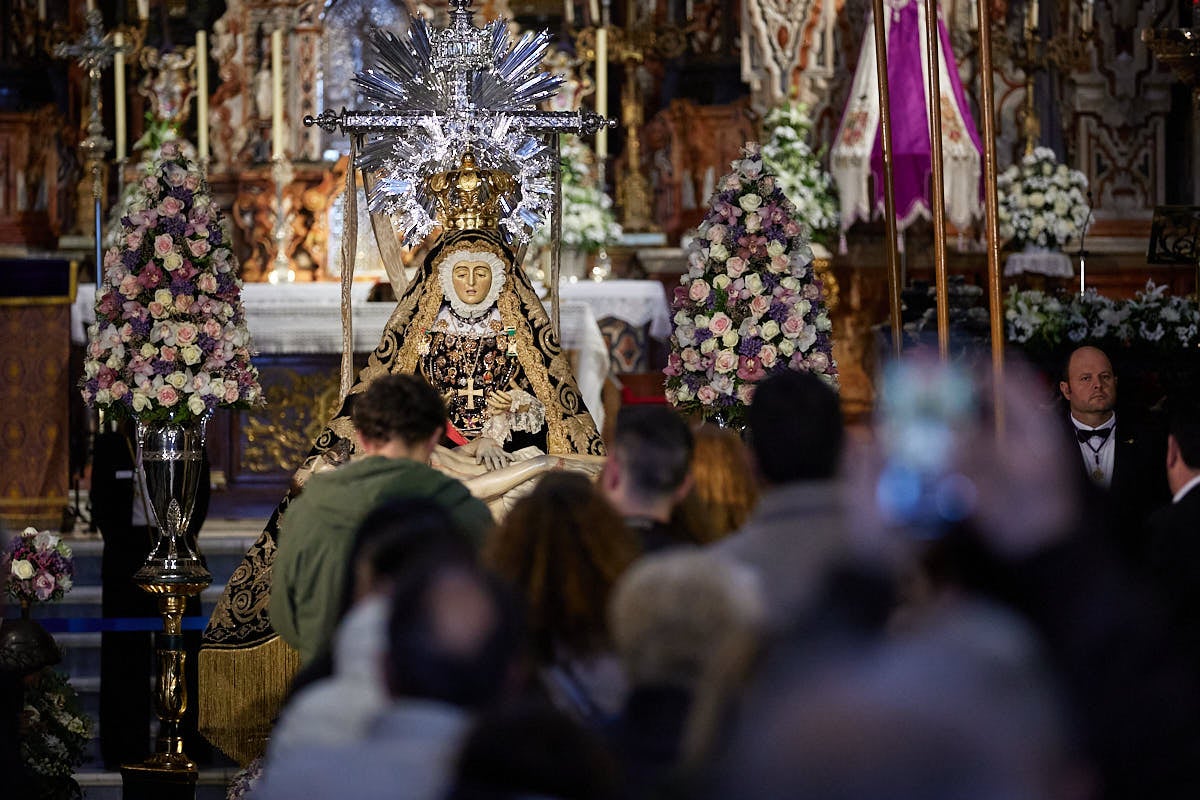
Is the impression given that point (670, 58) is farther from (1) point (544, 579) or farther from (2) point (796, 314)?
(1) point (544, 579)

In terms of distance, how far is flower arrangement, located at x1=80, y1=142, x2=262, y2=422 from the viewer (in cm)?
824

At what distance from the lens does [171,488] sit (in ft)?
27.3

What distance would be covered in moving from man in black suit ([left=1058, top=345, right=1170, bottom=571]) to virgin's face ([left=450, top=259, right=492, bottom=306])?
8.22 ft

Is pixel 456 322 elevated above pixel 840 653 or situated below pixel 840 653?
above

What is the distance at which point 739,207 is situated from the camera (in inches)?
329

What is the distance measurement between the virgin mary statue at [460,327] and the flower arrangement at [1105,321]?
2792 millimetres

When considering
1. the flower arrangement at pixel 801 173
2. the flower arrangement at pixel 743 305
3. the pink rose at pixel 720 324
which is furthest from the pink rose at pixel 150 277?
the flower arrangement at pixel 801 173

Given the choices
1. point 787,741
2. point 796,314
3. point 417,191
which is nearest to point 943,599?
point 787,741

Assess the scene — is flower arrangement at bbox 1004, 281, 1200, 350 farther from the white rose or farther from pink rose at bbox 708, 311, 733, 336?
pink rose at bbox 708, 311, 733, 336

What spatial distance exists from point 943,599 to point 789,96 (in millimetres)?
9837

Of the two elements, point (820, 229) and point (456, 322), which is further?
point (820, 229)

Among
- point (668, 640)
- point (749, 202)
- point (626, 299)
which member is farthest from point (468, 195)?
point (668, 640)

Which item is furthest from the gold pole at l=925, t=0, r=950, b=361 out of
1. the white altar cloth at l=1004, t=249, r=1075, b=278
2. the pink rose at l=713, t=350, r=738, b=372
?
the white altar cloth at l=1004, t=249, r=1075, b=278

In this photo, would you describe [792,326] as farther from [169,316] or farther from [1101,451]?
[169,316]
